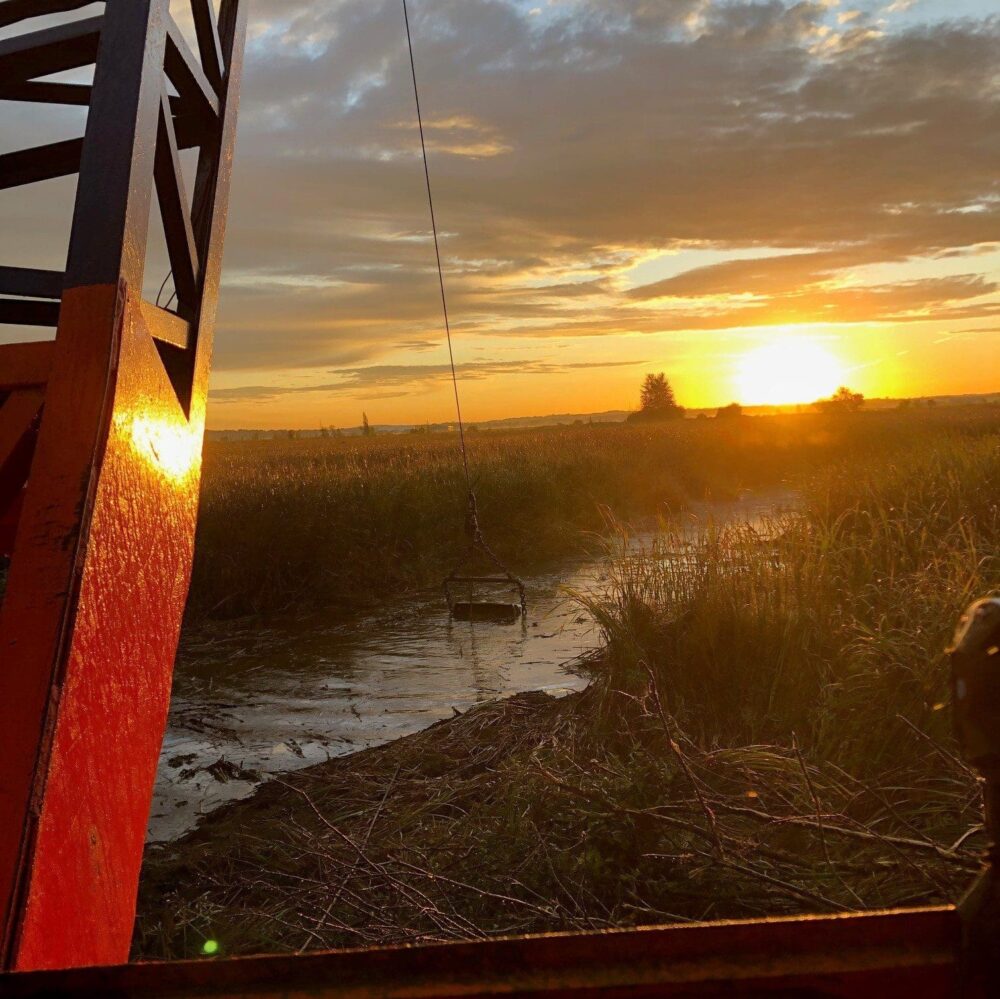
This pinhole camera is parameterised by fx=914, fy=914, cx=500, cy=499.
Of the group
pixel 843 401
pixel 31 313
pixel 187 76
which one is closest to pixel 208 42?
pixel 187 76

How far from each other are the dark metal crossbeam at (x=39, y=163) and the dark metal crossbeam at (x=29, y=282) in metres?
1.12

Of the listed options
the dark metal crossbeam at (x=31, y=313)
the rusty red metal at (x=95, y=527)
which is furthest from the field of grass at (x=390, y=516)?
the rusty red metal at (x=95, y=527)

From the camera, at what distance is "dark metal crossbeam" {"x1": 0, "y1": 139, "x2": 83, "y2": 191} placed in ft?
11.5

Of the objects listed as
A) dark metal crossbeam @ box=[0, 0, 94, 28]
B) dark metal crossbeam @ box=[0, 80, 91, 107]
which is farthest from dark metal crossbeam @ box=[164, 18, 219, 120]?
dark metal crossbeam @ box=[0, 80, 91, 107]

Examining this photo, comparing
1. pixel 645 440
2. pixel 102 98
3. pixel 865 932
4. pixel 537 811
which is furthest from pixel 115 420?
pixel 645 440

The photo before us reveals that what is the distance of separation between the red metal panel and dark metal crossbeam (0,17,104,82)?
1075mm

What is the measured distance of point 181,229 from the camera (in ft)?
10.6

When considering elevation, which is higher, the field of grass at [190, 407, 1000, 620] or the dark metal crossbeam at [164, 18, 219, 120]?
the dark metal crossbeam at [164, 18, 219, 120]

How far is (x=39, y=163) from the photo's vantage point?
140 inches

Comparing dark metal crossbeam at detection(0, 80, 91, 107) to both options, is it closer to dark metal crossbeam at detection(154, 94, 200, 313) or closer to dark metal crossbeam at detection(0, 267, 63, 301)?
dark metal crossbeam at detection(154, 94, 200, 313)

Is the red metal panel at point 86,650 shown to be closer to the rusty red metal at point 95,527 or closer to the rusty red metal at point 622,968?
the rusty red metal at point 95,527

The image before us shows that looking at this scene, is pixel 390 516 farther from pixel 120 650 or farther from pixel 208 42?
pixel 120 650

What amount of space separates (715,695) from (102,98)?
14.5 feet

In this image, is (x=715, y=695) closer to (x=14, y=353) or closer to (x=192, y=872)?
(x=192, y=872)
